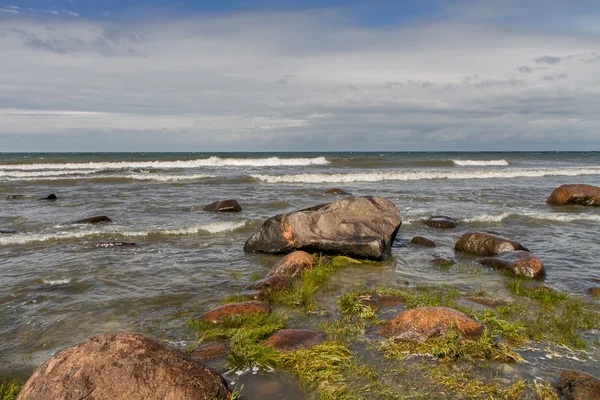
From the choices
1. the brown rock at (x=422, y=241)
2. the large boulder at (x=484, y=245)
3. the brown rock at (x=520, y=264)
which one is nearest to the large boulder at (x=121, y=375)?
the brown rock at (x=520, y=264)

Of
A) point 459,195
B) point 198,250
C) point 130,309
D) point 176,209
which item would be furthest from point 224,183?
point 130,309

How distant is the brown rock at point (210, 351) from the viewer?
17.9 ft

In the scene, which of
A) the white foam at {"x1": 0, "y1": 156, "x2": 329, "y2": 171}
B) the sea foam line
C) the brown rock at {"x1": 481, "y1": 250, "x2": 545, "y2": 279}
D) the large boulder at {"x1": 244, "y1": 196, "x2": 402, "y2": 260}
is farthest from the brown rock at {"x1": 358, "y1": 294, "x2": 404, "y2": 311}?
the white foam at {"x1": 0, "y1": 156, "x2": 329, "y2": 171}

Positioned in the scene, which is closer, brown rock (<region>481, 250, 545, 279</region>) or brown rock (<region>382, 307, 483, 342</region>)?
brown rock (<region>382, 307, 483, 342</region>)

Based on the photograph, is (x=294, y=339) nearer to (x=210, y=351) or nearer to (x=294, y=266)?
(x=210, y=351)

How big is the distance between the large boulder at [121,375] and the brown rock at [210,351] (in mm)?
1219

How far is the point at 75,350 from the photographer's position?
408cm

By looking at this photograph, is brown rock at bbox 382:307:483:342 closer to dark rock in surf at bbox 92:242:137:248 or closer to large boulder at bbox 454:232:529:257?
large boulder at bbox 454:232:529:257

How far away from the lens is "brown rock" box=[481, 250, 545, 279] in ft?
29.8

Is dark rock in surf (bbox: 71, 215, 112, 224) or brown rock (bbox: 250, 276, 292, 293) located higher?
dark rock in surf (bbox: 71, 215, 112, 224)

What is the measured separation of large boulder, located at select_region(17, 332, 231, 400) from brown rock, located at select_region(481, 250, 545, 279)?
7.15 meters

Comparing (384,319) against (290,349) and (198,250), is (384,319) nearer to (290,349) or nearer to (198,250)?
(290,349)

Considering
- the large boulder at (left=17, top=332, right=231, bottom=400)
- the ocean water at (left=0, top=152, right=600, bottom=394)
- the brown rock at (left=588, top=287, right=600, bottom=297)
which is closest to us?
the large boulder at (left=17, top=332, right=231, bottom=400)

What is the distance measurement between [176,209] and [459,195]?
14.2 m
